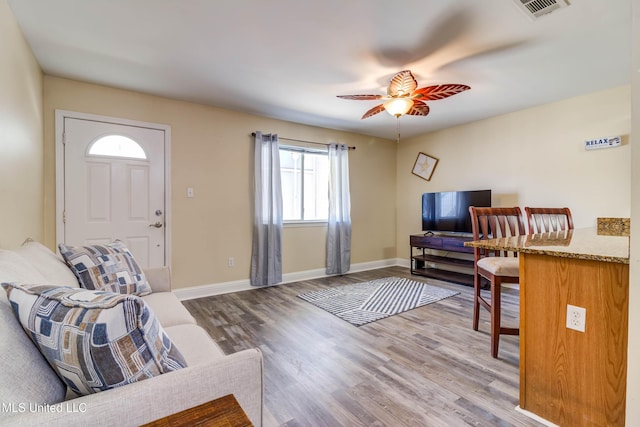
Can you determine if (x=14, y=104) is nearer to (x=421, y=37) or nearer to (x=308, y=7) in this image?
(x=308, y=7)

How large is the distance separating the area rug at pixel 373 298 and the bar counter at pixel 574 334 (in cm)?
145

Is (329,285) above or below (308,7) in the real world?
below

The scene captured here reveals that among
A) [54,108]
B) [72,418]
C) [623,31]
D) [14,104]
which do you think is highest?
[623,31]

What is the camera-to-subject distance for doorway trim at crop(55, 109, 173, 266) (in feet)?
9.29

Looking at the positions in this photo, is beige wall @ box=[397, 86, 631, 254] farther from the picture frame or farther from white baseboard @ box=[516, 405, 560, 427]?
white baseboard @ box=[516, 405, 560, 427]

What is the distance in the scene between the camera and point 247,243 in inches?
155

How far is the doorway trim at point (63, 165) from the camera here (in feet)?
9.29

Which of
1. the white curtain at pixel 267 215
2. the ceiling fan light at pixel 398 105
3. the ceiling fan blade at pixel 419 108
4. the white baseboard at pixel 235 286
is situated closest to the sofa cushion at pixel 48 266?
the white baseboard at pixel 235 286

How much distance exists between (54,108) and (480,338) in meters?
4.36

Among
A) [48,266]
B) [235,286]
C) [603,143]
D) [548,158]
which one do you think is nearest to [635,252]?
[48,266]

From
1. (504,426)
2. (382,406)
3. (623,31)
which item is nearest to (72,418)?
(382,406)

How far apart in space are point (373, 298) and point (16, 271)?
3045mm

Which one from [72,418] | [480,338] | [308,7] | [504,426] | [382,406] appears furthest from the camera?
[480,338]

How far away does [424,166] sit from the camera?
5.05m
